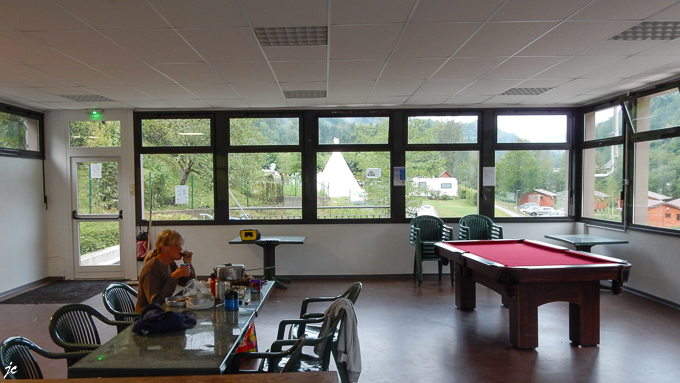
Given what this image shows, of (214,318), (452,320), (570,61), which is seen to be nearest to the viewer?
(214,318)

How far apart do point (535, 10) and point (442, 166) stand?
3.99 meters

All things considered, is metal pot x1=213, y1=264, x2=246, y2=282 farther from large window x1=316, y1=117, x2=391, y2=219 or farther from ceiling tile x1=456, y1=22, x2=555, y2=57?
large window x1=316, y1=117, x2=391, y2=219

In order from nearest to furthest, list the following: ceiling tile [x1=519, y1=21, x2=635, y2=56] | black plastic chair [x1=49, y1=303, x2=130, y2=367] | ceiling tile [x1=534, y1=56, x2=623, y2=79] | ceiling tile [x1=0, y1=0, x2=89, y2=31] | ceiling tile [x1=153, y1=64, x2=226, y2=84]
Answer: black plastic chair [x1=49, y1=303, x2=130, y2=367], ceiling tile [x1=0, y1=0, x2=89, y2=31], ceiling tile [x1=519, y1=21, x2=635, y2=56], ceiling tile [x1=534, y1=56, x2=623, y2=79], ceiling tile [x1=153, y1=64, x2=226, y2=84]

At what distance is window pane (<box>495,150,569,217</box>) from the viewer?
694cm

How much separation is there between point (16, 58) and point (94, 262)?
13.1 feet

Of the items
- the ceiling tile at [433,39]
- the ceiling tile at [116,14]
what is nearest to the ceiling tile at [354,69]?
the ceiling tile at [433,39]

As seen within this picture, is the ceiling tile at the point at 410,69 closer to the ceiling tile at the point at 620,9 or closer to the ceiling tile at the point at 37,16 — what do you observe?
the ceiling tile at the point at 620,9

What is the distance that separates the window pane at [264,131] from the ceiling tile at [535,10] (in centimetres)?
419

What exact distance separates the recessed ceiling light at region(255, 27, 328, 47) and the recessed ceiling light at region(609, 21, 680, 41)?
2.68 m

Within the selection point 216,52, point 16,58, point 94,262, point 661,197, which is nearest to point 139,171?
point 94,262

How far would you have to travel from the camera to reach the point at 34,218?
6.55 m

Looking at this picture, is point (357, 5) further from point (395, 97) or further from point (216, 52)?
point (395, 97)

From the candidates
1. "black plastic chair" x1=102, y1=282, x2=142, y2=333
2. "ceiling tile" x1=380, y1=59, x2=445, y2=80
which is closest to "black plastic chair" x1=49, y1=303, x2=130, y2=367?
"black plastic chair" x1=102, y1=282, x2=142, y2=333

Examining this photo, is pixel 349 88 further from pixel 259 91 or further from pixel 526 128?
pixel 526 128
